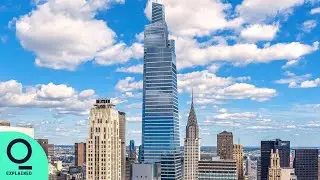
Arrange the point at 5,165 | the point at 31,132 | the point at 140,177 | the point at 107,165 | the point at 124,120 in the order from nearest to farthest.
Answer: the point at 5,165 → the point at 31,132 → the point at 107,165 → the point at 140,177 → the point at 124,120

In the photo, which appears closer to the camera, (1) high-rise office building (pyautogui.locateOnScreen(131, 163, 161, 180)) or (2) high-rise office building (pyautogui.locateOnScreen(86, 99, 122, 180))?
(2) high-rise office building (pyautogui.locateOnScreen(86, 99, 122, 180))

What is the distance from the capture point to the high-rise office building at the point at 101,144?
108062mm

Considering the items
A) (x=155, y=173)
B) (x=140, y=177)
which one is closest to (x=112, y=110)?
(x=140, y=177)

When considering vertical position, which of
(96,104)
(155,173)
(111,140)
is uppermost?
(96,104)

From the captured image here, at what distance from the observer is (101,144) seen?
10844 centimetres

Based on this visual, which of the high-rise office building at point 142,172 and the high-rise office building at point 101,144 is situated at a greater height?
the high-rise office building at point 101,144

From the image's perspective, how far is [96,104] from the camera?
112m

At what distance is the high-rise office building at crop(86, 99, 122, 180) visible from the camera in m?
108

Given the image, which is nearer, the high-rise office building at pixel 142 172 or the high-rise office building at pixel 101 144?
the high-rise office building at pixel 101 144

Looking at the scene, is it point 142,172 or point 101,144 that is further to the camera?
point 142,172

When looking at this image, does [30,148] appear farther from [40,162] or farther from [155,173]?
[155,173]

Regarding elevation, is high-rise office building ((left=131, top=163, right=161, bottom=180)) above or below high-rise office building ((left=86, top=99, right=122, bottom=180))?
below

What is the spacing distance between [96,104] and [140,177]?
3192 centimetres

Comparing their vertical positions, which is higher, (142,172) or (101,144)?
(101,144)
